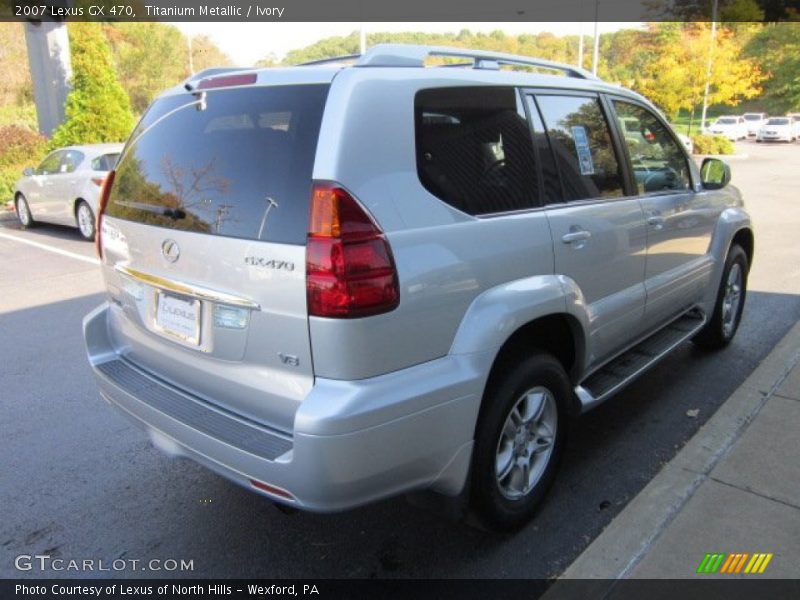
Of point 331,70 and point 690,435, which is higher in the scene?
point 331,70

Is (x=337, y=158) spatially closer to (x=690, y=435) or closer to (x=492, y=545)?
→ (x=492, y=545)

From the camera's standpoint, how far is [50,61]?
1602 centimetres

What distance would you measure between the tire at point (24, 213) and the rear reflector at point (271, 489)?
1128cm

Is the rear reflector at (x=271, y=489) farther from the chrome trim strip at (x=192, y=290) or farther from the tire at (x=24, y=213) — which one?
the tire at (x=24, y=213)

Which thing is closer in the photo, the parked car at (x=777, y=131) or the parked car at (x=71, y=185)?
the parked car at (x=71, y=185)

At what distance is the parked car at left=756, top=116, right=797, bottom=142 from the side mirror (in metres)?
44.9

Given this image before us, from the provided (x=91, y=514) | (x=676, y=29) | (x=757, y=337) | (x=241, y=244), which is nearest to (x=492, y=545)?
(x=241, y=244)

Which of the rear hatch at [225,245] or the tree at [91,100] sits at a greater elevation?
the tree at [91,100]

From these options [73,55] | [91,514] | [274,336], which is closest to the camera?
[274,336]

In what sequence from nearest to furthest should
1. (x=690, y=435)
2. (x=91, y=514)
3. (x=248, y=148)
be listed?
(x=248, y=148)
(x=91, y=514)
(x=690, y=435)

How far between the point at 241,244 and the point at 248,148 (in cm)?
38

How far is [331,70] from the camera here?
2.29 meters

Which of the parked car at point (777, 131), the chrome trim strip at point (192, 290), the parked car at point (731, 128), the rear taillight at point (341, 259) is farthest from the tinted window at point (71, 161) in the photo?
the parked car at point (777, 131)

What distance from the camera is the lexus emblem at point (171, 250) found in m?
2.50
